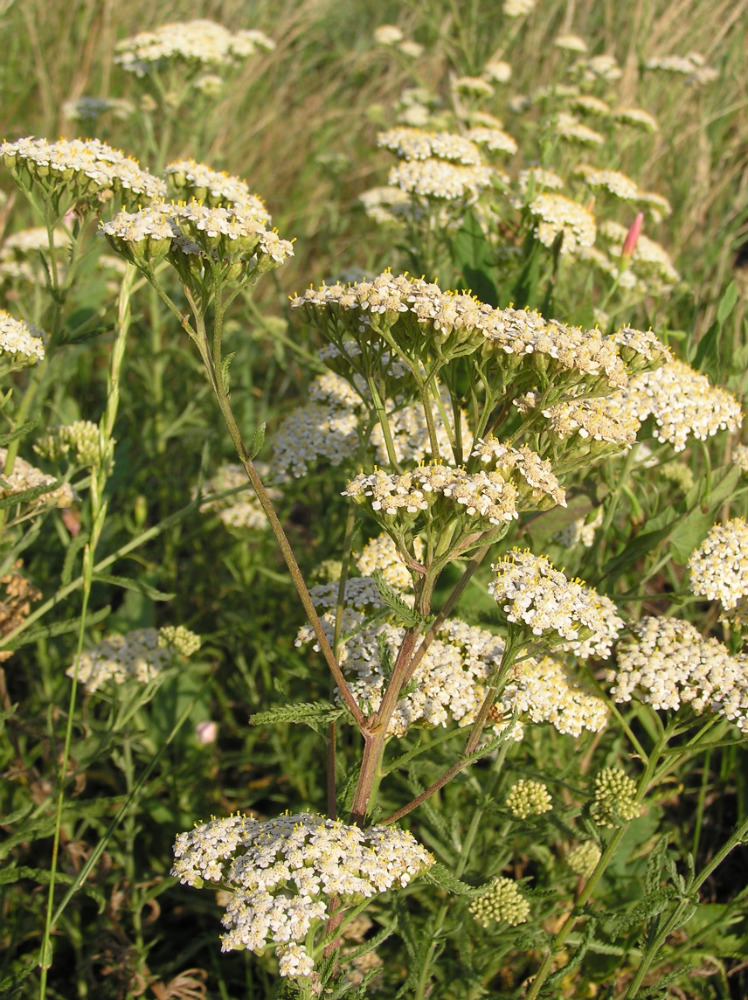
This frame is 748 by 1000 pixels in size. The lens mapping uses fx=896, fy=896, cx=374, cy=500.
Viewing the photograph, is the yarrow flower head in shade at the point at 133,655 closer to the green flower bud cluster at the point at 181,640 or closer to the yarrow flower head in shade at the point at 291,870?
the green flower bud cluster at the point at 181,640

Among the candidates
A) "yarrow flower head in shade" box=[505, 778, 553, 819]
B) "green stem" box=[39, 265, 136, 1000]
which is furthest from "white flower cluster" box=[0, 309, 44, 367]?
"yarrow flower head in shade" box=[505, 778, 553, 819]

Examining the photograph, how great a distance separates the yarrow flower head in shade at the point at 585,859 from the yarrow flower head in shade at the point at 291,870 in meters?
0.92

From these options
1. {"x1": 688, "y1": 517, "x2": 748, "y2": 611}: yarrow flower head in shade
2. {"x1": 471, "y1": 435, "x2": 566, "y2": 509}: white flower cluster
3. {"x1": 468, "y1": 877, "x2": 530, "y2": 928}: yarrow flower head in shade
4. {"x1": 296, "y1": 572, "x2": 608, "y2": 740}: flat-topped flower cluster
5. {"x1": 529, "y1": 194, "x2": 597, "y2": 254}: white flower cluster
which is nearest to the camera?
{"x1": 471, "y1": 435, "x2": 566, "y2": 509}: white flower cluster

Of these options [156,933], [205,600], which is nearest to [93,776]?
[156,933]

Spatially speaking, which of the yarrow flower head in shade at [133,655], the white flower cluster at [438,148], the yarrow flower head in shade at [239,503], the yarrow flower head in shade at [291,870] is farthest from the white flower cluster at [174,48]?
the yarrow flower head in shade at [291,870]

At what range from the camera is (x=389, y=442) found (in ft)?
6.95

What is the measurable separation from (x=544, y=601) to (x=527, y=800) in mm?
748

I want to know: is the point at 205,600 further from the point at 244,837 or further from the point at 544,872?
the point at 244,837

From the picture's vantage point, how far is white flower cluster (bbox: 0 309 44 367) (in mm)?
2350

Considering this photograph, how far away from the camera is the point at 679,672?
2.29 meters

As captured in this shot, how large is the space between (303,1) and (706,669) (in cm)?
927

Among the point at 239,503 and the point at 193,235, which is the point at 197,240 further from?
the point at 239,503

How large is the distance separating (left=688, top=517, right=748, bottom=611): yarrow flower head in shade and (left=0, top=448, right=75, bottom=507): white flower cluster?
5.93 feet

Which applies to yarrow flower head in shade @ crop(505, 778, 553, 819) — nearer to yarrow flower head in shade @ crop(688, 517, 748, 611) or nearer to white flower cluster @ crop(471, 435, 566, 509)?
yarrow flower head in shade @ crop(688, 517, 748, 611)
